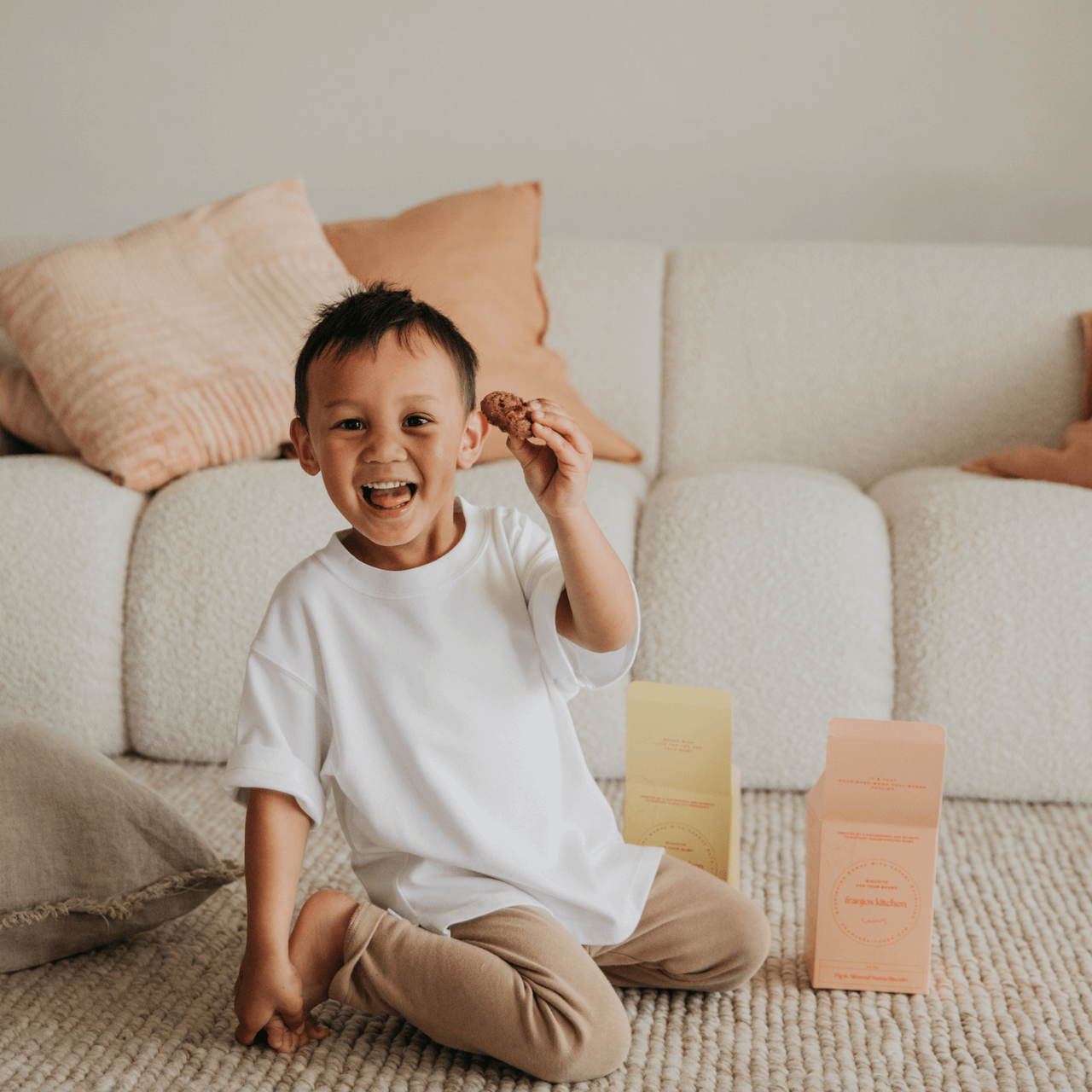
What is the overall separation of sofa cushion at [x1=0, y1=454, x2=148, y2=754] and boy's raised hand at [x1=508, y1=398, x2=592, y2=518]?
0.76m

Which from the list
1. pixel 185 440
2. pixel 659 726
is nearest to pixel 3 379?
pixel 185 440

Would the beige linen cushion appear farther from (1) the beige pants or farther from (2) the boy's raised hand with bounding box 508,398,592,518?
(2) the boy's raised hand with bounding box 508,398,592,518

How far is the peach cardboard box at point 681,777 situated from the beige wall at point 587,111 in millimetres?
1443

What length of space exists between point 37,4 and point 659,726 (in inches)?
81.4

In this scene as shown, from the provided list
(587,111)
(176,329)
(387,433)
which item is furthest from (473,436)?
(587,111)

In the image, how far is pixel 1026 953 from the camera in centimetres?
98

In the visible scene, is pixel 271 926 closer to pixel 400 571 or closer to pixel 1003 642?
pixel 400 571

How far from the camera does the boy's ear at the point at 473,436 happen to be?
0.85 metres

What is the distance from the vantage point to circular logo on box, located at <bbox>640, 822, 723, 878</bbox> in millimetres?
1006

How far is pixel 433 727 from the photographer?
2.74ft

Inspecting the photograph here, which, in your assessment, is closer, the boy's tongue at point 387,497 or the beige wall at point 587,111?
the boy's tongue at point 387,497

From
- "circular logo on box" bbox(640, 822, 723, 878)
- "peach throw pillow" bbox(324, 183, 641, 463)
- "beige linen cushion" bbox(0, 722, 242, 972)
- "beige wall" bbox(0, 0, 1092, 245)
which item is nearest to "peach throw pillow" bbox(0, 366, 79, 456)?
"peach throw pillow" bbox(324, 183, 641, 463)

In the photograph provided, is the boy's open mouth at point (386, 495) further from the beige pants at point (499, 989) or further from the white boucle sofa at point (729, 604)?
the white boucle sofa at point (729, 604)

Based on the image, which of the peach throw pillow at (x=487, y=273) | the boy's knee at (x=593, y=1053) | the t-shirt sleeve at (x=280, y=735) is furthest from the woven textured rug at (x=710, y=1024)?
the peach throw pillow at (x=487, y=273)
